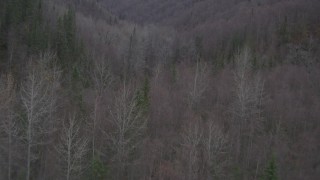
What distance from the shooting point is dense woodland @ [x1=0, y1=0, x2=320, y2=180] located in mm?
45594

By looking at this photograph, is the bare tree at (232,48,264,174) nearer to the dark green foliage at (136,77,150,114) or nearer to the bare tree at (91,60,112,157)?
the dark green foliage at (136,77,150,114)

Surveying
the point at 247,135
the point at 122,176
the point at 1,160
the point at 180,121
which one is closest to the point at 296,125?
the point at 247,135

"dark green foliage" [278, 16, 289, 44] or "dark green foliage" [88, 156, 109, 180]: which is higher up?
"dark green foliage" [278, 16, 289, 44]

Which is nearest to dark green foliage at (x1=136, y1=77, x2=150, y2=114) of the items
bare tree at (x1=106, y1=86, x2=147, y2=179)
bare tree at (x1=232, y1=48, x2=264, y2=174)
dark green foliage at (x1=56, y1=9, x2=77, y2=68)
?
bare tree at (x1=106, y1=86, x2=147, y2=179)

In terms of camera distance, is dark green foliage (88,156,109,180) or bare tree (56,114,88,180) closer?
bare tree (56,114,88,180)

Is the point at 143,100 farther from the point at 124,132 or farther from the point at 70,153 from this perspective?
the point at 70,153

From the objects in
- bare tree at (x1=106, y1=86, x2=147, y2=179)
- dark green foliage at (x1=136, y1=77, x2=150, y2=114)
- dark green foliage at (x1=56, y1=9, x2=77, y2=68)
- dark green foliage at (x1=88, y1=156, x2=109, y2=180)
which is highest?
dark green foliage at (x1=56, y1=9, x2=77, y2=68)

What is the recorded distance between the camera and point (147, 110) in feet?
181

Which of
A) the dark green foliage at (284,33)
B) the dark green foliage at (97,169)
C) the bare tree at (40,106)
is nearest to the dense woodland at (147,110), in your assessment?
the dark green foliage at (97,169)

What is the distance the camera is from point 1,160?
42719mm

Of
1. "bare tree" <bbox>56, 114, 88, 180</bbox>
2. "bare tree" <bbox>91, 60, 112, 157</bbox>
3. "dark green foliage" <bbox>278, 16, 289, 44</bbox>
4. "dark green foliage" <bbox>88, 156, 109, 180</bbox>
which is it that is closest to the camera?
"bare tree" <bbox>56, 114, 88, 180</bbox>

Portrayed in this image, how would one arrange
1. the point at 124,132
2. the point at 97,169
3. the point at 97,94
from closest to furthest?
the point at 97,169 → the point at 124,132 → the point at 97,94

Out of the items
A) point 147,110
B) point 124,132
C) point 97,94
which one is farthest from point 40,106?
point 147,110

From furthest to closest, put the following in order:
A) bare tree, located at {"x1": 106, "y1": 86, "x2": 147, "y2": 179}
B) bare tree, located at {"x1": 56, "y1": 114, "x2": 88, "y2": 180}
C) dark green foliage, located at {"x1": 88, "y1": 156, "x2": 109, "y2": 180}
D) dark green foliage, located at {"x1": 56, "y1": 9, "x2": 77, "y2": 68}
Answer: dark green foliage, located at {"x1": 56, "y1": 9, "x2": 77, "y2": 68}
bare tree, located at {"x1": 106, "y1": 86, "x2": 147, "y2": 179}
dark green foliage, located at {"x1": 88, "y1": 156, "x2": 109, "y2": 180}
bare tree, located at {"x1": 56, "y1": 114, "x2": 88, "y2": 180}
